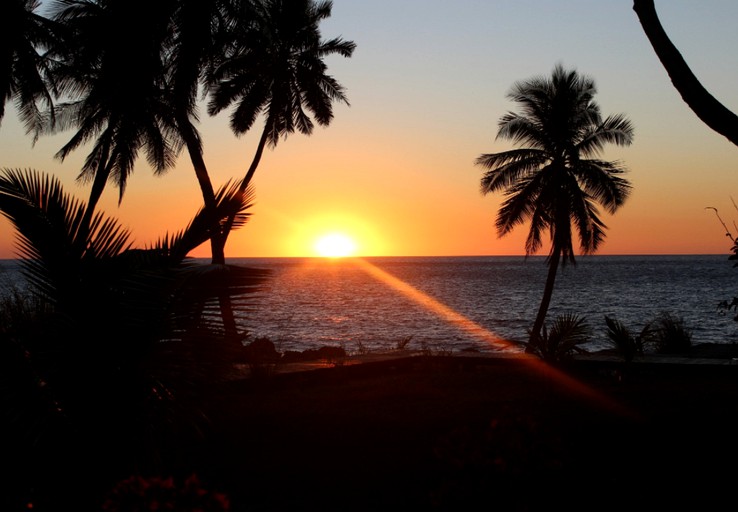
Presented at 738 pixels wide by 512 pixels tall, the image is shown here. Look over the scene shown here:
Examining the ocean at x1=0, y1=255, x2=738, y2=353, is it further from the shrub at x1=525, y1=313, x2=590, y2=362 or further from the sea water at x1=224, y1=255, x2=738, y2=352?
the shrub at x1=525, y1=313, x2=590, y2=362

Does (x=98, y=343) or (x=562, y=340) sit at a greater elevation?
(x=98, y=343)

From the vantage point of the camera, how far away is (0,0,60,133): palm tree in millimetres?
17984

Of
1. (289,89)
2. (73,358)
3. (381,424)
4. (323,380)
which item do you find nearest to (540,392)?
(381,424)

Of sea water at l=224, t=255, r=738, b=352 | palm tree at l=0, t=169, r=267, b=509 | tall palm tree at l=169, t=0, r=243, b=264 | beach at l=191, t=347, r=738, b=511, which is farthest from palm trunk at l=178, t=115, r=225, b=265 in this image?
palm tree at l=0, t=169, r=267, b=509

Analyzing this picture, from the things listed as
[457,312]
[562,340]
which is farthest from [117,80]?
[457,312]

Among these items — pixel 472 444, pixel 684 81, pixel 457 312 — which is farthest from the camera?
pixel 457 312

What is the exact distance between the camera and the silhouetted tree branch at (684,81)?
708 cm

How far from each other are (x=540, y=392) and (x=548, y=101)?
18074 millimetres

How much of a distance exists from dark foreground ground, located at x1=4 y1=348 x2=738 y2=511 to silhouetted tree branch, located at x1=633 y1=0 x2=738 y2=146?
3.27 metres

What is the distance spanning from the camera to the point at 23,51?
2061cm

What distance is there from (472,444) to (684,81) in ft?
14.5

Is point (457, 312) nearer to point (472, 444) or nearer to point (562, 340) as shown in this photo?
point (562, 340)

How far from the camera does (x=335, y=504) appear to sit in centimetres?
673

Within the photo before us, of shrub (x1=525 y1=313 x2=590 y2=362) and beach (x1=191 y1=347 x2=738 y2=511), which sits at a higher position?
shrub (x1=525 y1=313 x2=590 y2=362)
